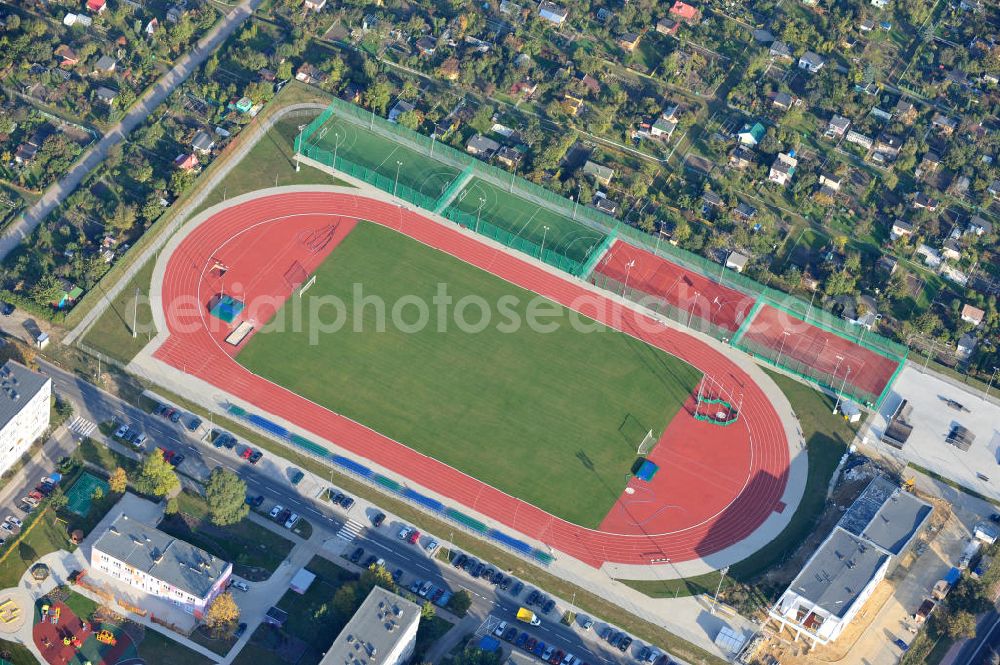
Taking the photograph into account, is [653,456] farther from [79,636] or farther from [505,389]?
[79,636]

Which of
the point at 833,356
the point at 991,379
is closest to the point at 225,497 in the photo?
the point at 833,356

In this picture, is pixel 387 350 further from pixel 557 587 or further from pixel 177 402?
pixel 557 587

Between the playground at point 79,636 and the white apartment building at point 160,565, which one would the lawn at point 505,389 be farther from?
the playground at point 79,636

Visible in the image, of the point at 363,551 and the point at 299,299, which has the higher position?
the point at 299,299

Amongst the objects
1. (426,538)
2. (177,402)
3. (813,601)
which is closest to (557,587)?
(426,538)

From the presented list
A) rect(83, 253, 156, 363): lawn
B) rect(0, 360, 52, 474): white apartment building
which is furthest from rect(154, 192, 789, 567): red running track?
rect(0, 360, 52, 474): white apartment building

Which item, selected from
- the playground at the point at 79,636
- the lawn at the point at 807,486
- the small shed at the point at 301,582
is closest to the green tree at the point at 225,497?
the small shed at the point at 301,582

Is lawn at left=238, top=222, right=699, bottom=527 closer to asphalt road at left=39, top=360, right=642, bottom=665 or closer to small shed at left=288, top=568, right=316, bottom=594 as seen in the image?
asphalt road at left=39, top=360, right=642, bottom=665

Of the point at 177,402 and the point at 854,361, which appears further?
the point at 854,361
